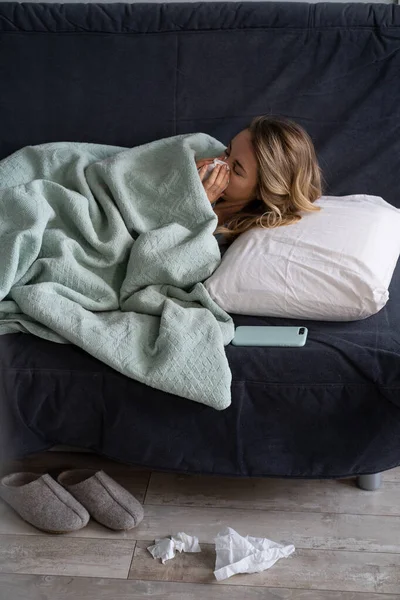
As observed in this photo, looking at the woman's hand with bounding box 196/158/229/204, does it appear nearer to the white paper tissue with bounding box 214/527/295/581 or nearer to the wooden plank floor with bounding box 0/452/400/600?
the wooden plank floor with bounding box 0/452/400/600

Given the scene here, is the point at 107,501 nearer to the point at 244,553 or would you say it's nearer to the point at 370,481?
the point at 244,553

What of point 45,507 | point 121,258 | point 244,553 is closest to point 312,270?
point 121,258

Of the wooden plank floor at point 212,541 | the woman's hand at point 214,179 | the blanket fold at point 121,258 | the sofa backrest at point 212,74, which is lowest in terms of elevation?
the wooden plank floor at point 212,541

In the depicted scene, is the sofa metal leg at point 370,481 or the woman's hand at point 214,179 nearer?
the sofa metal leg at point 370,481

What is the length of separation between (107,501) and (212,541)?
22 cm

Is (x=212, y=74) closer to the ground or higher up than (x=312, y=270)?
higher up

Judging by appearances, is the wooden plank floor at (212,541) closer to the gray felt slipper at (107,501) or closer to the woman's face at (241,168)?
the gray felt slipper at (107,501)

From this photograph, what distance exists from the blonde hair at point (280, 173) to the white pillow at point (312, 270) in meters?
0.06

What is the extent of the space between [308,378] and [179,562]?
42 cm

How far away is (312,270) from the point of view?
1.66 m

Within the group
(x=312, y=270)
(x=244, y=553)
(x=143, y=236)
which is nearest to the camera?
(x=244, y=553)

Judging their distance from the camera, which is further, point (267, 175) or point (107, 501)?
point (267, 175)

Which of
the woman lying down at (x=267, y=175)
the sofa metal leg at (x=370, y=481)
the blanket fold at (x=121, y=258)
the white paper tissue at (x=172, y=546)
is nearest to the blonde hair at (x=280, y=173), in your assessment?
the woman lying down at (x=267, y=175)

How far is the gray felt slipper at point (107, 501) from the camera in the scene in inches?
64.0
